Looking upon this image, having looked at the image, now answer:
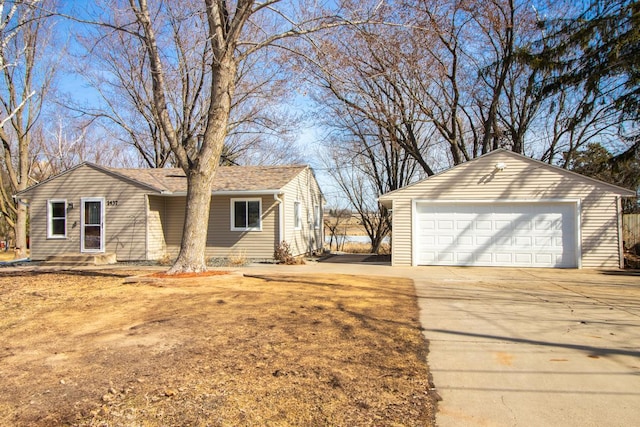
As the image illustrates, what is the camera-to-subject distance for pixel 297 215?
18531mm

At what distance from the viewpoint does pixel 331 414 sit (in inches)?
130

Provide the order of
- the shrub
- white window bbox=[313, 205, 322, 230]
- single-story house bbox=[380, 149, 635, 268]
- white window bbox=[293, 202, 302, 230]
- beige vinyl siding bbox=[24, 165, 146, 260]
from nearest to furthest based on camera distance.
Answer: single-story house bbox=[380, 149, 635, 268] → the shrub → beige vinyl siding bbox=[24, 165, 146, 260] → white window bbox=[293, 202, 302, 230] → white window bbox=[313, 205, 322, 230]

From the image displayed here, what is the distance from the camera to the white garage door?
13797 millimetres

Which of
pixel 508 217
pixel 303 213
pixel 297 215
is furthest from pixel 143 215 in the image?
pixel 508 217

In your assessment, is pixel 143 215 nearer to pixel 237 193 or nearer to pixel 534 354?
pixel 237 193

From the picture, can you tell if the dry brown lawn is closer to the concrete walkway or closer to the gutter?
the concrete walkway

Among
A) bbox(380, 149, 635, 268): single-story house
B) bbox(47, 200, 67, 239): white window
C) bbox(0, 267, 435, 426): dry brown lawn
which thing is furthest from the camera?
bbox(47, 200, 67, 239): white window

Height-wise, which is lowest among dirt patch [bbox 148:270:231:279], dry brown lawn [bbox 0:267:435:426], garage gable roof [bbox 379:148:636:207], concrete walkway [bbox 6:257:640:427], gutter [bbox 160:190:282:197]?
concrete walkway [bbox 6:257:640:427]

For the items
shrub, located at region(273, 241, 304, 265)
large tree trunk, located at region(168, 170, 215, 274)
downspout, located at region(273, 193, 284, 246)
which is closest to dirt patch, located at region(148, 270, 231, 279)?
large tree trunk, located at region(168, 170, 215, 274)

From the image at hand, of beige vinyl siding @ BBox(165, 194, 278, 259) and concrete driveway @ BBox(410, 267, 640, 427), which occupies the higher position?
beige vinyl siding @ BBox(165, 194, 278, 259)

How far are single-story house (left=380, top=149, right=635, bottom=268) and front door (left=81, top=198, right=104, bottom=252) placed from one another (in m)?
10.3

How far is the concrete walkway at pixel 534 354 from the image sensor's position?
341 centimetres

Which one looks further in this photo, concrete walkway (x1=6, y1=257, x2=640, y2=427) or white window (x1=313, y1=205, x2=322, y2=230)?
white window (x1=313, y1=205, x2=322, y2=230)

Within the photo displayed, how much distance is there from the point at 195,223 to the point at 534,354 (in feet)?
26.8
